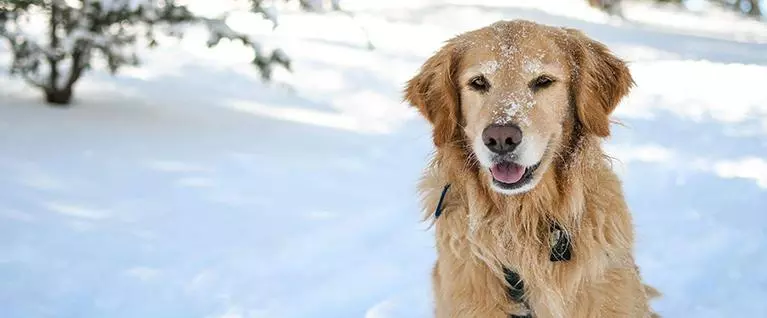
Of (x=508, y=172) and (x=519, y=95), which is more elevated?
(x=519, y=95)

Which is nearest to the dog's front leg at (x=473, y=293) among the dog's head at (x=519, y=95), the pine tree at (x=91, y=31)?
the dog's head at (x=519, y=95)

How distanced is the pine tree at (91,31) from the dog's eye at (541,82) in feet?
18.6

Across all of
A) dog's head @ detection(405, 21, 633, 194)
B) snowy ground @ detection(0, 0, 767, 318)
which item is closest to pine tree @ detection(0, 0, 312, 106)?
snowy ground @ detection(0, 0, 767, 318)

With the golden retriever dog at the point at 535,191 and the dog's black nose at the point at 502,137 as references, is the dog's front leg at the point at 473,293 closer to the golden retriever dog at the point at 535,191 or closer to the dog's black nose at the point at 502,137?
the golden retriever dog at the point at 535,191

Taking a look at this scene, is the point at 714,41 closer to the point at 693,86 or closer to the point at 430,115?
the point at 693,86

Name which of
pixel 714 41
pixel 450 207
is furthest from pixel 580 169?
pixel 714 41

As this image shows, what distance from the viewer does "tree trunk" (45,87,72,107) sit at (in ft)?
30.8

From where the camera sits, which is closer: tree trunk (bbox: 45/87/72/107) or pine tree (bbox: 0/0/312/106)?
pine tree (bbox: 0/0/312/106)

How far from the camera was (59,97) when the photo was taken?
945 cm

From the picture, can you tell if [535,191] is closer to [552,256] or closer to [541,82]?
[552,256]

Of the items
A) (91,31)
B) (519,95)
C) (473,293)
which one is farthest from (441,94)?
(91,31)

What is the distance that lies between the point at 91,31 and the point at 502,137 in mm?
6527

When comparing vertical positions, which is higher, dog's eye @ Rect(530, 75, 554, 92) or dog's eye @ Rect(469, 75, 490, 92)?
dog's eye @ Rect(530, 75, 554, 92)

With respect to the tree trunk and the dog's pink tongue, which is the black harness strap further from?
the tree trunk
